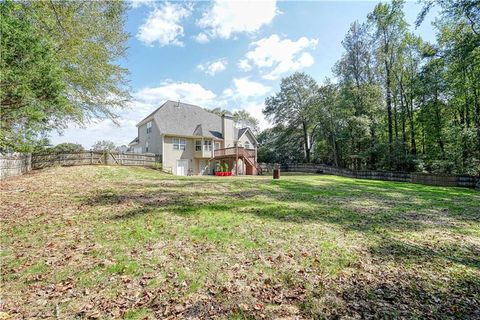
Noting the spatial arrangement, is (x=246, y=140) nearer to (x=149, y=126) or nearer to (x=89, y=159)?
(x=149, y=126)

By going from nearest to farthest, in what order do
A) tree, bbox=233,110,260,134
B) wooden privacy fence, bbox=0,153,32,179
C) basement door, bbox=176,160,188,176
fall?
wooden privacy fence, bbox=0,153,32,179
basement door, bbox=176,160,188,176
tree, bbox=233,110,260,134

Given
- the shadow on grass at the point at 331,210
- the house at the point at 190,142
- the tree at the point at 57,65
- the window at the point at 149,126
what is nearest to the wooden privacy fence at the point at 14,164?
the tree at the point at 57,65

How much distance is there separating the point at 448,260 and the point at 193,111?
1062 inches

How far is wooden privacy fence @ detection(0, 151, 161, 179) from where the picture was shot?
13.4 m

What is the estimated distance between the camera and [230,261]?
4.24 meters

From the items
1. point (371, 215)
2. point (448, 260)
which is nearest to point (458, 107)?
point (371, 215)

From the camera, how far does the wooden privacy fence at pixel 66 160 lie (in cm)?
1344

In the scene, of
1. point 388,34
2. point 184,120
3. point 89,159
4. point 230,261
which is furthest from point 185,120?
point 388,34

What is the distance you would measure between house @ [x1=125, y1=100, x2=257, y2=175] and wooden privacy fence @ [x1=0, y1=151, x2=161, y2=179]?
2.47 m

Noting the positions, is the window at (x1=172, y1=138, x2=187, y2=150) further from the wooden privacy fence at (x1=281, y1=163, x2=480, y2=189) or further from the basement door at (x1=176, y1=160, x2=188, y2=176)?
the wooden privacy fence at (x1=281, y1=163, x2=480, y2=189)

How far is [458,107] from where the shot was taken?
79.7 feet

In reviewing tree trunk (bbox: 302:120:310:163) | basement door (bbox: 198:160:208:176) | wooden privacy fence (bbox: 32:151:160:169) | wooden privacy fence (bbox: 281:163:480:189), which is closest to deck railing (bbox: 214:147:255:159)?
basement door (bbox: 198:160:208:176)

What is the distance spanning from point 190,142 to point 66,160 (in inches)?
447

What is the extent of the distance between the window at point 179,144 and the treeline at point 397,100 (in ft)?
57.7
